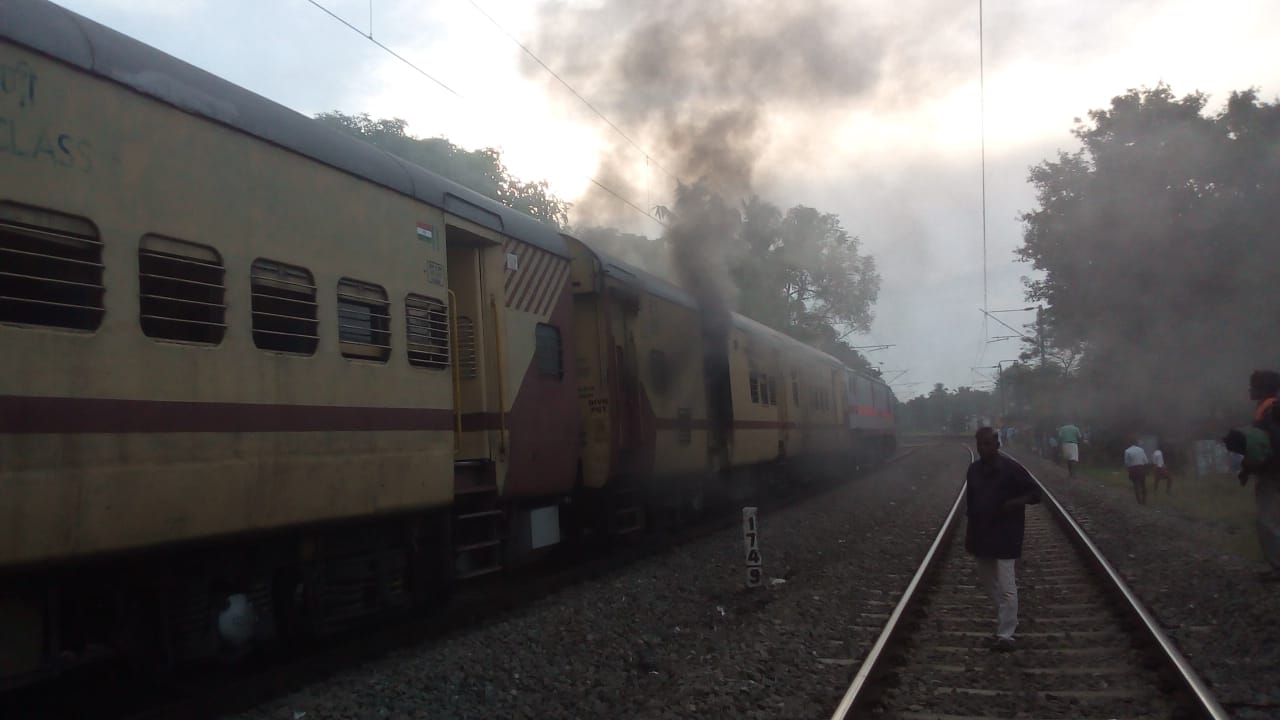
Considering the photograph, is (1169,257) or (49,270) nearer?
(49,270)

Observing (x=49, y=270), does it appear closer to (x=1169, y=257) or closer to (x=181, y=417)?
(x=181, y=417)

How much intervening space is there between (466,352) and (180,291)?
3.02 m

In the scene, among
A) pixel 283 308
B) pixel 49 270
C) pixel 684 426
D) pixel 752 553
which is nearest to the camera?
pixel 49 270

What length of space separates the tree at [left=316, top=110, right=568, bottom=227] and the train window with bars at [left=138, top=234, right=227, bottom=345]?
26826 millimetres

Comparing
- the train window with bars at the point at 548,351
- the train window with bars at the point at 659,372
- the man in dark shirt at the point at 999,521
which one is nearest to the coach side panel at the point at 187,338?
the train window with bars at the point at 548,351

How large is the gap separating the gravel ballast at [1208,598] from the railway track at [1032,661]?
22cm

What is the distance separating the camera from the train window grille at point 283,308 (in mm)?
5316

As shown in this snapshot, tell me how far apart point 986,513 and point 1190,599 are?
2.87m

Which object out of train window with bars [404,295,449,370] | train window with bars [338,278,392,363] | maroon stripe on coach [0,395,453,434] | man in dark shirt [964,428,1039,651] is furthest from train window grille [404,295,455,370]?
man in dark shirt [964,428,1039,651]

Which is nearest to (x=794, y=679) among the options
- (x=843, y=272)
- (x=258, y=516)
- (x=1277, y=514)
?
(x=258, y=516)

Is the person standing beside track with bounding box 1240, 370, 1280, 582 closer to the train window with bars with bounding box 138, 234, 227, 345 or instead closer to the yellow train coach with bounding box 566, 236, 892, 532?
the yellow train coach with bounding box 566, 236, 892, 532

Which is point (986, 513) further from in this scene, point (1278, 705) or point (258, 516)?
point (258, 516)

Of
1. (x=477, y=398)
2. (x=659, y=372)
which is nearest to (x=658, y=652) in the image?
(x=477, y=398)

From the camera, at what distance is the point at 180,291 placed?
4.84m
